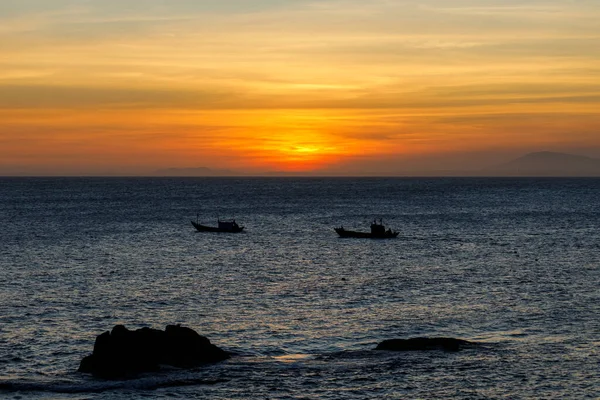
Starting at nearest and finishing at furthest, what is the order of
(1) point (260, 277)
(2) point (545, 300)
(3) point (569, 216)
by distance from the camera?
(2) point (545, 300), (1) point (260, 277), (3) point (569, 216)

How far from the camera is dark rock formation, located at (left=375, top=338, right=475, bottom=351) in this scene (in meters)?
44.6

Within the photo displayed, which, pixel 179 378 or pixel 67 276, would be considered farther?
pixel 67 276

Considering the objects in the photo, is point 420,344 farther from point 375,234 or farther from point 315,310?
point 375,234

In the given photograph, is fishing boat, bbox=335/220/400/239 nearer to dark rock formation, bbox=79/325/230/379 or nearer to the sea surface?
the sea surface

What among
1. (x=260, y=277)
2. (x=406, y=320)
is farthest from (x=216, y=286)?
(x=406, y=320)

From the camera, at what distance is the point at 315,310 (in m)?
57.4

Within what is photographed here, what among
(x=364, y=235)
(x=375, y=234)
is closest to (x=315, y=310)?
(x=375, y=234)

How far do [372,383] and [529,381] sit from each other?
7706mm

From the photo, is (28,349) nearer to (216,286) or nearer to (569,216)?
(216,286)

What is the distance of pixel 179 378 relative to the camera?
39375 millimetres

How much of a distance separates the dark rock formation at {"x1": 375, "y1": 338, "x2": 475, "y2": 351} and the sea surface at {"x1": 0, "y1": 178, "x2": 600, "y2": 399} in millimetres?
819

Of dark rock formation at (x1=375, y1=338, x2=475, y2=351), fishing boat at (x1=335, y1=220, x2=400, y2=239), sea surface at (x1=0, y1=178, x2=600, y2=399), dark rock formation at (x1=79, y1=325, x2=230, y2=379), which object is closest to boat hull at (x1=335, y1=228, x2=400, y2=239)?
fishing boat at (x1=335, y1=220, x2=400, y2=239)

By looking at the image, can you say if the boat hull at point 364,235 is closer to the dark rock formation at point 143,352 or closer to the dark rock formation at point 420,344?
the dark rock formation at point 420,344

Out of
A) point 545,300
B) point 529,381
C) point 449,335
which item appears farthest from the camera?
point 545,300
